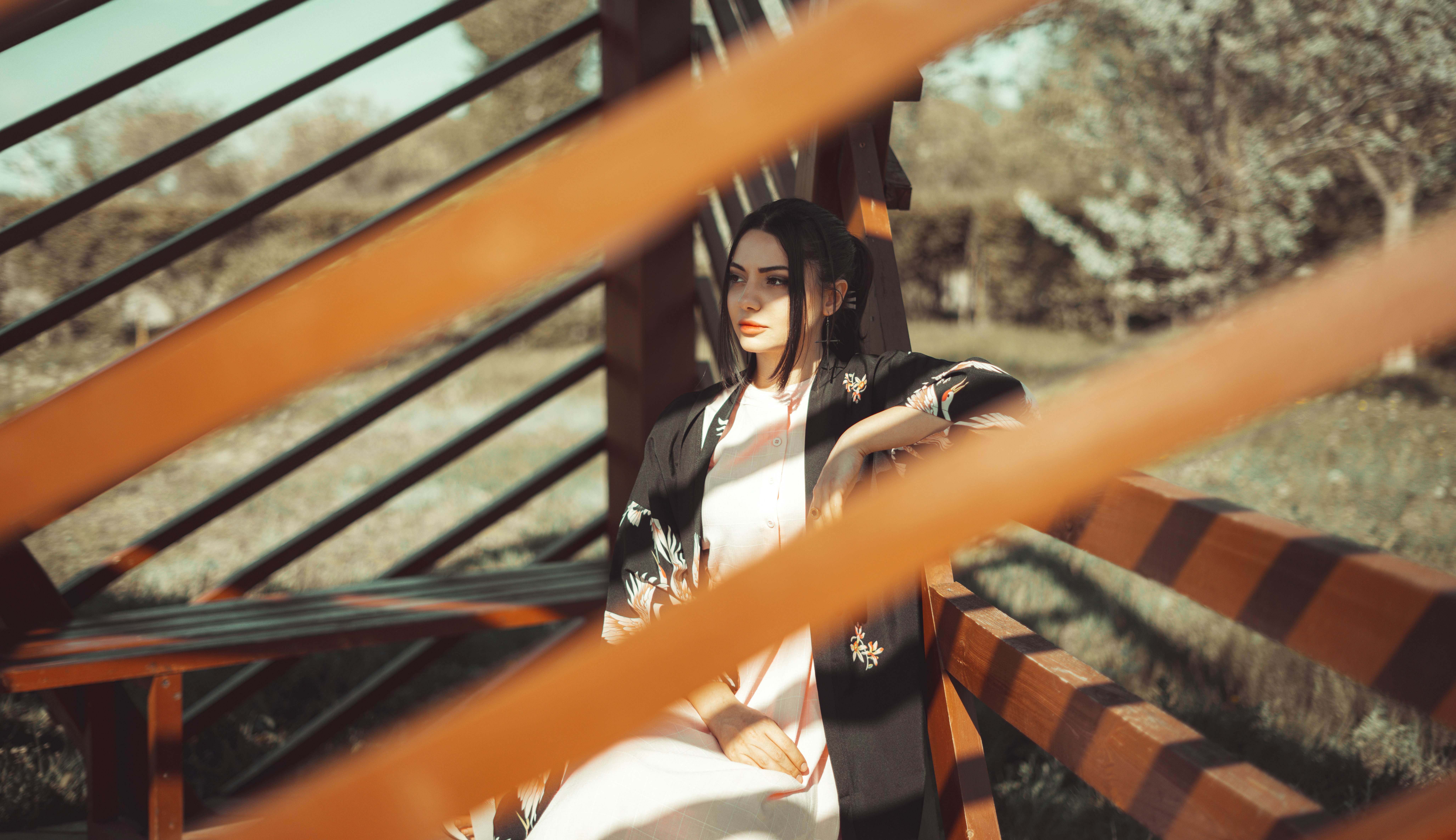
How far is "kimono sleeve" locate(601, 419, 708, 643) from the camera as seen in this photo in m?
1.85

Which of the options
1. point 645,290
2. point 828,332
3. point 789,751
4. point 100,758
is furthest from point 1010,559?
point 100,758

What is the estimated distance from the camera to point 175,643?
2.40 meters

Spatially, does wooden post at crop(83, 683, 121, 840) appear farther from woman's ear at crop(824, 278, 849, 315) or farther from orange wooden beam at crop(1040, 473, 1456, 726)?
orange wooden beam at crop(1040, 473, 1456, 726)

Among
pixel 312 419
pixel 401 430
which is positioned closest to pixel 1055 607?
pixel 401 430

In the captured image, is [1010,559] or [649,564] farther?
[1010,559]

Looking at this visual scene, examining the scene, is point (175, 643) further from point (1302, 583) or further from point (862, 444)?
point (1302, 583)

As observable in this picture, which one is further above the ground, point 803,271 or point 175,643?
point 803,271

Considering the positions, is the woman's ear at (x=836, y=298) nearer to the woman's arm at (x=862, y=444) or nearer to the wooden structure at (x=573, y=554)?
the wooden structure at (x=573, y=554)

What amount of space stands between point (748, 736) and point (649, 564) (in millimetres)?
430

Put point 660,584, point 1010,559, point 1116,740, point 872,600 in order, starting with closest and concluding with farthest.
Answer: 1. point 1116,740
2. point 872,600
3. point 660,584
4. point 1010,559

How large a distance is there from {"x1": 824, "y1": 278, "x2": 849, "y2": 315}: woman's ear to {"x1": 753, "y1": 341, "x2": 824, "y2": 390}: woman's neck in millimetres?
77

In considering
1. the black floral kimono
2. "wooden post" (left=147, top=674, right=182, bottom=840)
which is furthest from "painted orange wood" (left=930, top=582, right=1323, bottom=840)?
"wooden post" (left=147, top=674, right=182, bottom=840)

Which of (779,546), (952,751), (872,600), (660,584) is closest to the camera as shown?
(779,546)

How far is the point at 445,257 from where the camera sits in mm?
583
